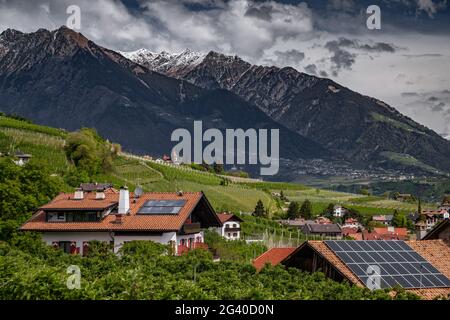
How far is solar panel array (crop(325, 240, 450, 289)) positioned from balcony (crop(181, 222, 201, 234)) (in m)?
10.9

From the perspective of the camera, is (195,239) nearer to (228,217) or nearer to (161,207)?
(161,207)

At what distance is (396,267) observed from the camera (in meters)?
22.5

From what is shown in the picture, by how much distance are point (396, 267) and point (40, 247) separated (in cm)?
1387

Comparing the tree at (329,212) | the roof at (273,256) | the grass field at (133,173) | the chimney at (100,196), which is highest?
the grass field at (133,173)

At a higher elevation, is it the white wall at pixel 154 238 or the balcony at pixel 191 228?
the balcony at pixel 191 228

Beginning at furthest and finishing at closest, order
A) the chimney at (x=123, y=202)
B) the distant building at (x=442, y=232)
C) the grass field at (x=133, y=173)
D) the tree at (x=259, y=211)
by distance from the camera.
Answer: the tree at (x=259, y=211) < the grass field at (x=133, y=173) < the chimney at (x=123, y=202) < the distant building at (x=442, y=232)

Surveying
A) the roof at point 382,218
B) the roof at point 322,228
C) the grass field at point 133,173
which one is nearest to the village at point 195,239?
the grass field at point 133,173

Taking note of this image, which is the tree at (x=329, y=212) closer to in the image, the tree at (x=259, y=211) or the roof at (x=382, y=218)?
the roof at (x=382, y=218)

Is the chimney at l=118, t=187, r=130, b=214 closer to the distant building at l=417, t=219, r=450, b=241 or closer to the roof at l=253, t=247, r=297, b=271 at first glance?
the roof at l=253, t=247, r=297, b=271

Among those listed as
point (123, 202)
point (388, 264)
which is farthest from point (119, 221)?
point (388, 264)

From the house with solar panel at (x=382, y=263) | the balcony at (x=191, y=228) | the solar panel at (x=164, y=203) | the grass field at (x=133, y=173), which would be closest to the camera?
the house with solar panel at (x=382, y=263)

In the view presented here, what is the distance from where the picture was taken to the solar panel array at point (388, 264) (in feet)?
70.1
